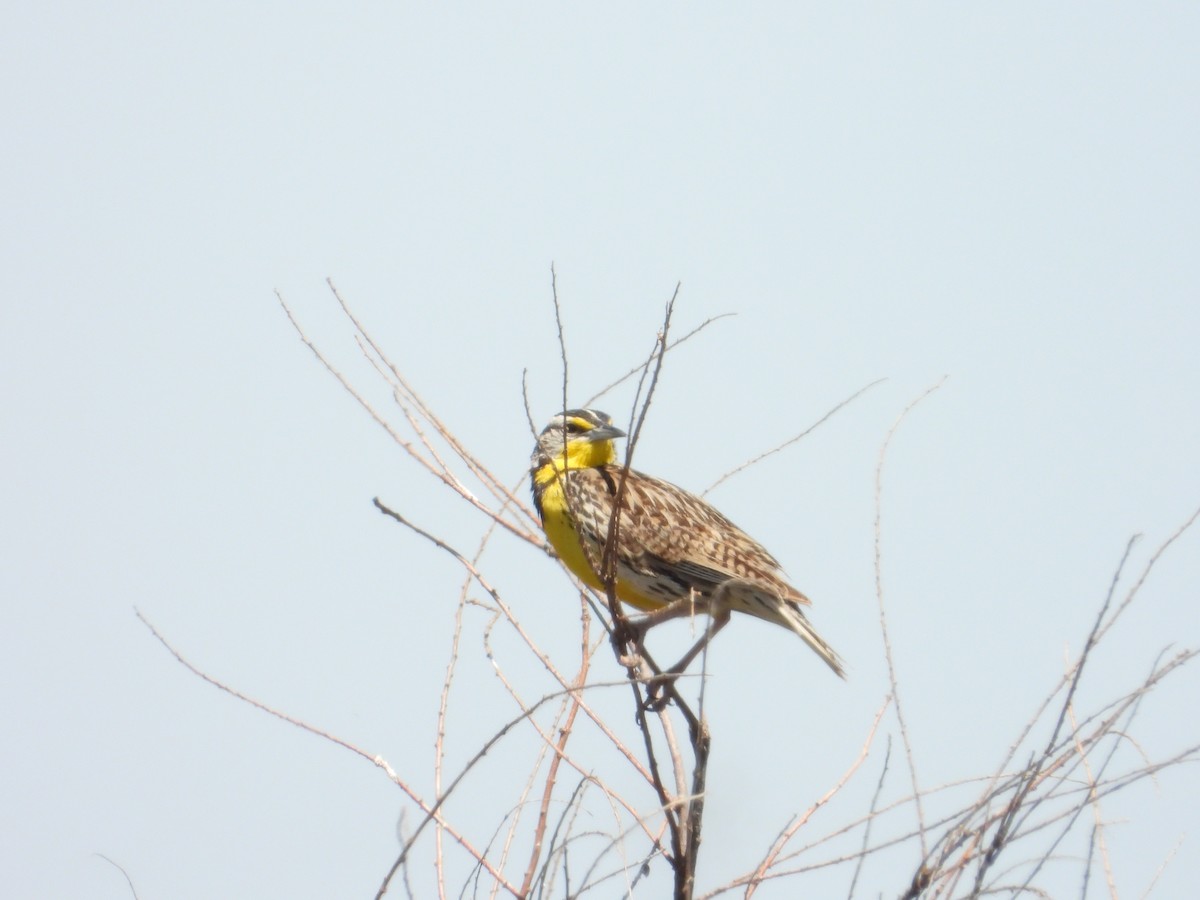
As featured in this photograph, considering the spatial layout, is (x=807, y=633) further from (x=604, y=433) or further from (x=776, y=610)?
(x=604, y=433)

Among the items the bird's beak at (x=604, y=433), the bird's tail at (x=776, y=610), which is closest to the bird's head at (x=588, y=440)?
the bird's beak at (x=604, y=433)

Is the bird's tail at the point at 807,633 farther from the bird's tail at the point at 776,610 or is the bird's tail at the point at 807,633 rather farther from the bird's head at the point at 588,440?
the bird's head at the point at 588,440

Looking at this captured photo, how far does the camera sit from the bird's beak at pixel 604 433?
23.4ft

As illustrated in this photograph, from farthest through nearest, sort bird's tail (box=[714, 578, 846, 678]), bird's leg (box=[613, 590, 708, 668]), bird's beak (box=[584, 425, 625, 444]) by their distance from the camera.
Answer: bird's beak (box=[584, 425, 625, 444]) < bird's tail (box=[714, 578, 846, 678]) < bird's leg (box=[613, 590, 708, 668])

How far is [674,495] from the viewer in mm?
7070

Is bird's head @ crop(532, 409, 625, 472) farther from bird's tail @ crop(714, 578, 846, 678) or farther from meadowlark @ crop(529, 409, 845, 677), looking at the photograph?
bird's tail @ crop(714, 578, 846, 678)

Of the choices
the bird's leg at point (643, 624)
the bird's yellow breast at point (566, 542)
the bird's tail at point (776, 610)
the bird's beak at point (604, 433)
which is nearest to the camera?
the bird's leg at point (643, 624)

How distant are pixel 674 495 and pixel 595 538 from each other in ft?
2.16

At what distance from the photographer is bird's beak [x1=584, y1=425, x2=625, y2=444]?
712 cm

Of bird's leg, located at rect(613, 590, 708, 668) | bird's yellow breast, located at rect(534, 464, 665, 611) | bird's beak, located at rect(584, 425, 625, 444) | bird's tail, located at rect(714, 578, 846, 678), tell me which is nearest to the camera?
bird's leg, located at rect(613, 590, 708, 668)

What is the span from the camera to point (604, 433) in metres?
7.17

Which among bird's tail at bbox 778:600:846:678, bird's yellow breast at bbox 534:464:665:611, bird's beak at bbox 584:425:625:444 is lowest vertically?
bird's tail at bbox 778:600:846:678

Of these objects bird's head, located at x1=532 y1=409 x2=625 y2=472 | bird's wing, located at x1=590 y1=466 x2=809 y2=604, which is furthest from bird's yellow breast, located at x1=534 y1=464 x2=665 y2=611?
bird's head, located at x1=532 y1=409 x2=625 y2=472

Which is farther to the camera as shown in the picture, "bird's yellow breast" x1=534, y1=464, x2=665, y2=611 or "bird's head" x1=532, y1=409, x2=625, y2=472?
"bird's head" x1=532, y1=409, x2=625, y2=472
